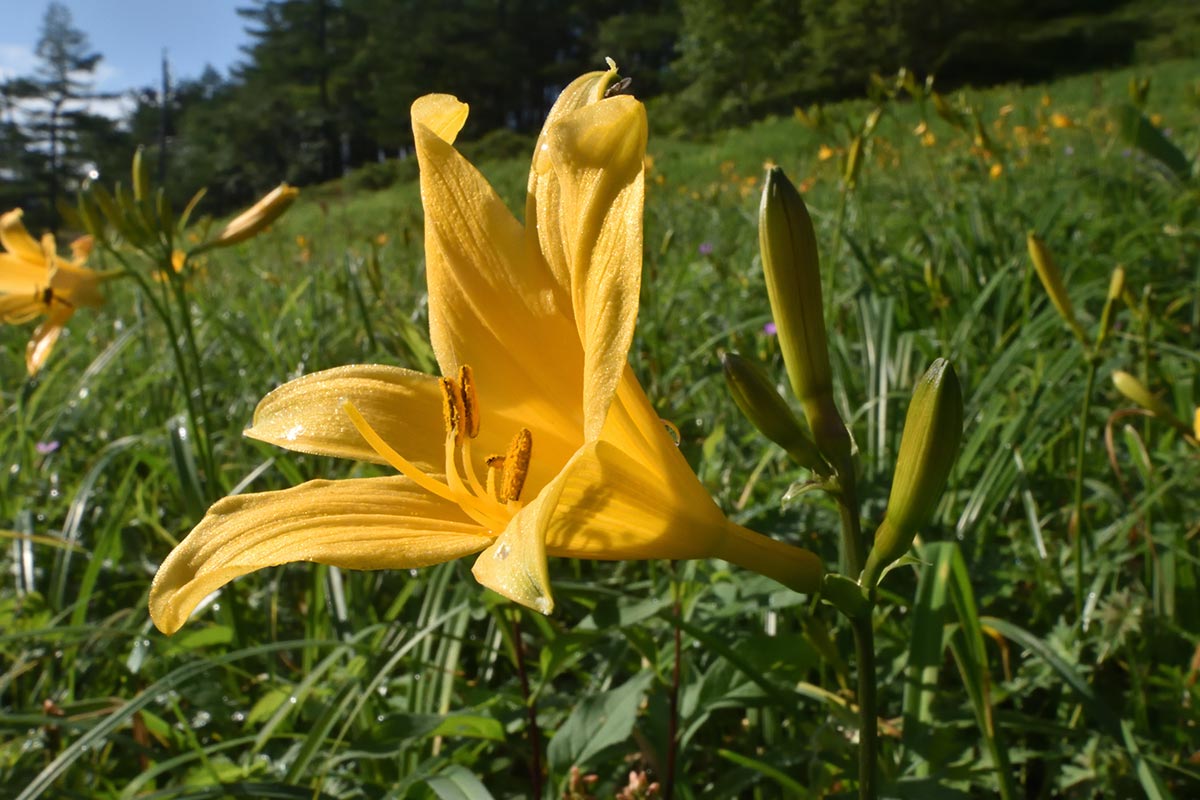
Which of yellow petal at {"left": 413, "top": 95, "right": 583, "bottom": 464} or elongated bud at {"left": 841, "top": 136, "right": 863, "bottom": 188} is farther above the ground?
elongated bud at {"left": 841, "top": 136, "right": 863, "bottom": 188}

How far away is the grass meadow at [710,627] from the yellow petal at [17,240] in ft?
1.00

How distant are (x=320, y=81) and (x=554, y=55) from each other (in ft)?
48.6

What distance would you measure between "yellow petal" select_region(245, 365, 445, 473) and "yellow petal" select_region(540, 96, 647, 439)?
11.4 inches

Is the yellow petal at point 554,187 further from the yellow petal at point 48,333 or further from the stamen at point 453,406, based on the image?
the yellow petal at point 48,333

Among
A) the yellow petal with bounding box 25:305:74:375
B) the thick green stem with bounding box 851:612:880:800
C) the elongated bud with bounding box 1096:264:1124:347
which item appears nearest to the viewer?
the thick green stem with bounding box 851:612:880:800

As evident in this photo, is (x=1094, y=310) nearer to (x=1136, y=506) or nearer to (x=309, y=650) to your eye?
(x=1136, y=506)

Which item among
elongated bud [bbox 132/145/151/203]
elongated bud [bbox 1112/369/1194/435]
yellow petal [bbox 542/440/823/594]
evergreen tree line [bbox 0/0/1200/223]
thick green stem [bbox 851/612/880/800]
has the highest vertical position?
evergreen tree line [bbox 0/0/1200/223]

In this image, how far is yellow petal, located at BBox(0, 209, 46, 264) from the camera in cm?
193

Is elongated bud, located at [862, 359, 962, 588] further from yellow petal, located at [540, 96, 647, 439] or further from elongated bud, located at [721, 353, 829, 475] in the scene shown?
yellow petal, located at [540, 96, 647, 439]

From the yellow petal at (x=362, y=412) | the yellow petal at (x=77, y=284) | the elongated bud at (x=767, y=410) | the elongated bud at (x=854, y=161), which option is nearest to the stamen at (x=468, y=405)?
the yellow petal at (x=362, y=412)

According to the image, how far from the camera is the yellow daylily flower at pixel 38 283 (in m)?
1.92

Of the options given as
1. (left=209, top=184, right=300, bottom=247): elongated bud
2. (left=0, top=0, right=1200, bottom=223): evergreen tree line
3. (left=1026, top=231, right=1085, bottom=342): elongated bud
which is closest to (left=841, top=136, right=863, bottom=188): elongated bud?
(left=1026, top=231, right=1085, bottom=342): elongated bud

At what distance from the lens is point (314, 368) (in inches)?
95.5

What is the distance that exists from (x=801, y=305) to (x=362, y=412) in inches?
17.1
